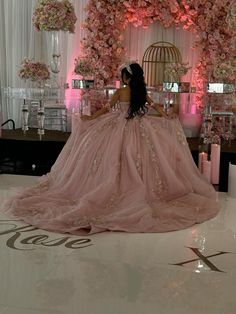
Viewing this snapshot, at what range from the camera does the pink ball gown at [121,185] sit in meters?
4.28

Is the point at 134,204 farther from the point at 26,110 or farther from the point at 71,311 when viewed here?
the point at 26,110

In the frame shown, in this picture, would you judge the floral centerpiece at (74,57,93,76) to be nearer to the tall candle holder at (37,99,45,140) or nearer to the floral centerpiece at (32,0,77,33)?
the floral centerpiece at (32,0,77,33)

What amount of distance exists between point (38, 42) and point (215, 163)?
169 inches

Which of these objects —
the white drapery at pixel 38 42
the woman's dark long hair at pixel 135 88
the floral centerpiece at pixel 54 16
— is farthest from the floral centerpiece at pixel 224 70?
the floral centerpiece at pixel 54 16

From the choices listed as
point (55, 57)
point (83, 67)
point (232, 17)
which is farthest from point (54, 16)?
point (232, 17)

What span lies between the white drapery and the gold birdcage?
0.09 meters

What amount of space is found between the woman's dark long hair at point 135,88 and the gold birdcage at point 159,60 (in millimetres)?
2924

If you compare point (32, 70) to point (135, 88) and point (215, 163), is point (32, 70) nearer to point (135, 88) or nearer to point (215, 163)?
point (135, 88)

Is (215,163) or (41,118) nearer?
(215,163)

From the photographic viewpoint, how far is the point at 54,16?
7.14 m

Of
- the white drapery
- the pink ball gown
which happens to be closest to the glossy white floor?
the pink ball gown

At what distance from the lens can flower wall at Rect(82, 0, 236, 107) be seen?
24.0 feet

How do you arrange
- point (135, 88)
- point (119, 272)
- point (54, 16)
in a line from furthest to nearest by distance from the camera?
point (54, 16), point (135, 88), point (119, 272)

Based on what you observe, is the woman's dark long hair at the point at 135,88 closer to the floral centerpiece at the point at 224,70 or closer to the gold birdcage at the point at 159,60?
the floral centerpiece at the point at 224,70
